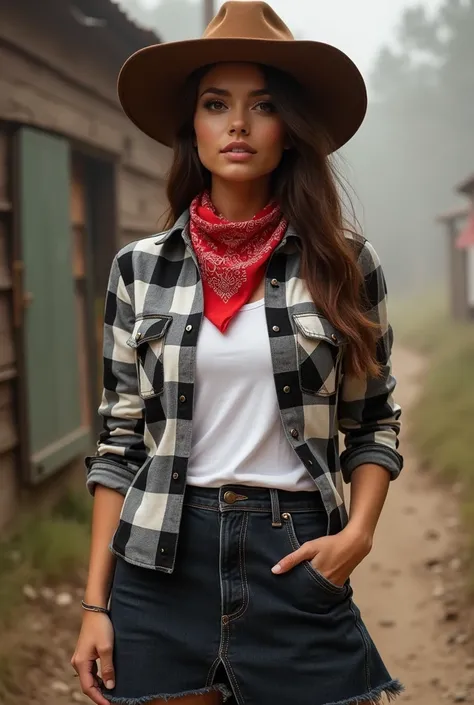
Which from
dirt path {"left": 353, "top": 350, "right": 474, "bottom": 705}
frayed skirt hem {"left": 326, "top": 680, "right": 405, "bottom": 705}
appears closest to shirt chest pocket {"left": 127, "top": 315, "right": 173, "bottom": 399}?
frayed skirt hem {"left": 326, "top": 680, "right": 405, "bottom": 705}

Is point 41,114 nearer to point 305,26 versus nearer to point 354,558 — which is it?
point 354,558

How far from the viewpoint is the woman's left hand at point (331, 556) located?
176 cm

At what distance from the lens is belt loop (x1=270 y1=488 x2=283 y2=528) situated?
1780 millimetres

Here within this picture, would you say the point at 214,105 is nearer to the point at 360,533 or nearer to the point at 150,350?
the point at 150,350

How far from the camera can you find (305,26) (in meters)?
19.6

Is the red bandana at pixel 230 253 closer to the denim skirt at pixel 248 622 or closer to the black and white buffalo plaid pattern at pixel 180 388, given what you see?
the black and white buffalo plaid pattern at pixel 180 388

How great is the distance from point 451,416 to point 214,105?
6001mm

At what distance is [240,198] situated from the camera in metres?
2.01

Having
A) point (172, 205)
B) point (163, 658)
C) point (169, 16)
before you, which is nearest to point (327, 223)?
point (172, 205)

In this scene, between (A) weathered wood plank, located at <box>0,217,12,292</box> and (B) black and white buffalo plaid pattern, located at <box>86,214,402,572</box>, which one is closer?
(B) black and white buffalo plaid pattern, located at <box>86,214,402,572</box>

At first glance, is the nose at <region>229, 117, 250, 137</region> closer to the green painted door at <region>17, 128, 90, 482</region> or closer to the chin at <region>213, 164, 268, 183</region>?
the chin at <region>213, 164, 268, 183</region>

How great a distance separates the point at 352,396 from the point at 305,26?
19042mm

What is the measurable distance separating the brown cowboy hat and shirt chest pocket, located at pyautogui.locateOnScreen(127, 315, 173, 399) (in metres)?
0.54

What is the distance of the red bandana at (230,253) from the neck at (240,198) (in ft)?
0.10
